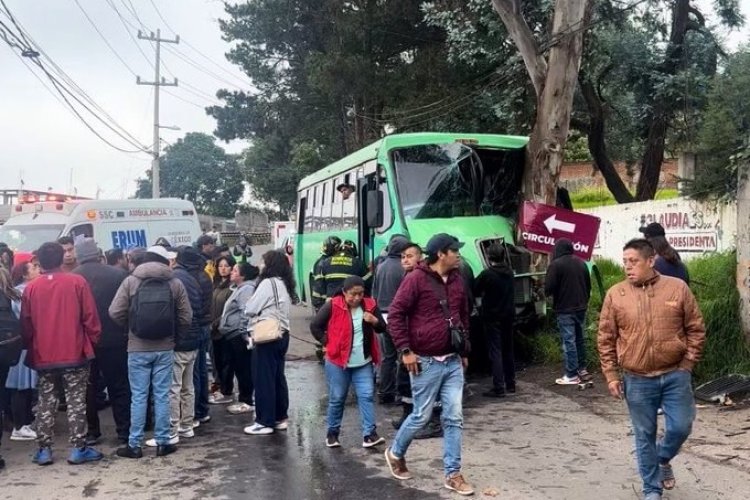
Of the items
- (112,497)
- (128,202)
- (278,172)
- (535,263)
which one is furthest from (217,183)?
(112,497)

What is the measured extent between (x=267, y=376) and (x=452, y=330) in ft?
7.42

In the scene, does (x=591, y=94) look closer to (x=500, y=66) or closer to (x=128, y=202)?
(x=500, y=66)

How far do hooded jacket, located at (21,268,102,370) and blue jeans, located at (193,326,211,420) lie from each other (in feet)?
4.14

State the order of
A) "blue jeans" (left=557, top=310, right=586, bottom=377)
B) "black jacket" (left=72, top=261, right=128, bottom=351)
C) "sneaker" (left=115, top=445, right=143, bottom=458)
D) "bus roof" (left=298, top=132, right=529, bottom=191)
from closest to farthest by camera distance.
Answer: "sneaker" (left=115, top=445, right=143, bottom=458), "black jacket" (left=72, top=261, right=128, bottom=351), "blue jeans" (left=557, top=310, right=586, bottom=377), "bus roof" (left=298, top=132, right=529, bottom=191)

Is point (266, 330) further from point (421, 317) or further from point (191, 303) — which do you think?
point (421, 317)

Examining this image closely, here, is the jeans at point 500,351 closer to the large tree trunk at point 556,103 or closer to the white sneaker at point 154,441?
the large tree trunk at point 556,103

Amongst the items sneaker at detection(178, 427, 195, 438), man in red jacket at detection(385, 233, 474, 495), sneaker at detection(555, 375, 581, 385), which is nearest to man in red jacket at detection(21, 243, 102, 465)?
sneaker at detection(178, 427, 195, 438)

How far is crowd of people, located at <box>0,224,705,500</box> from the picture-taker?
4.70 meters

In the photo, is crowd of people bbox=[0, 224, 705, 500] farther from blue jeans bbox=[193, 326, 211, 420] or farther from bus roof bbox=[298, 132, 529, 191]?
bus roof bbox=[298, 132, 529, 191]

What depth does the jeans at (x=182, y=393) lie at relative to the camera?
21.1ft

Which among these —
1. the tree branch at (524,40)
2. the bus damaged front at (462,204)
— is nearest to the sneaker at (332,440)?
the bus damaged front at (462,204)

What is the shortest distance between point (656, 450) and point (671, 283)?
113 cm

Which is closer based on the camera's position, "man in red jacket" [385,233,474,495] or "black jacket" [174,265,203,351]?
"man in red jacket" [385,233,474,495]

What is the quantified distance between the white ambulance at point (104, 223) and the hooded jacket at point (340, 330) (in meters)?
7.85
